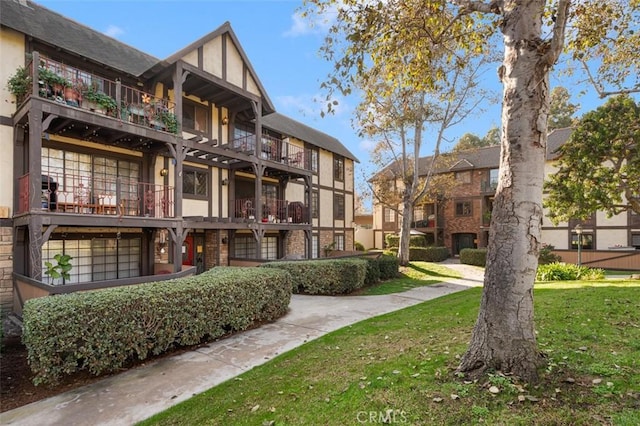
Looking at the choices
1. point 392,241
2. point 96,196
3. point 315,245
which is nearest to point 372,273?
point 315,245

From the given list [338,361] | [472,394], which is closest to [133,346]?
[338,361]

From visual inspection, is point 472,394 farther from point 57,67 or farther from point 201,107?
point 201,107

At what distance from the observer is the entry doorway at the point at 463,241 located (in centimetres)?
2998

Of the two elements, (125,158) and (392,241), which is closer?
(125,158)

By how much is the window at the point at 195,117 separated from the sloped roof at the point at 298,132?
3665 millimetres

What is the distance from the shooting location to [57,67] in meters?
9.12

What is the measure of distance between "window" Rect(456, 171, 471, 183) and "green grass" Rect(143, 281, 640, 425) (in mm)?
24816

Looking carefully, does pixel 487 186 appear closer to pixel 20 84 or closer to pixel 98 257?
pixel 98 257

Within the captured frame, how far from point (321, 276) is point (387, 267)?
4980 millimetres

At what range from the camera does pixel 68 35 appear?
33.4ft

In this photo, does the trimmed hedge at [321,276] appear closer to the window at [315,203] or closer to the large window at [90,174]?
the large window at [90,174]

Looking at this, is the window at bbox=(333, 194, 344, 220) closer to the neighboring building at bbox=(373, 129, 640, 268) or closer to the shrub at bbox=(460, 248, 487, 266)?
the neighboring building at bbox=(373, 129, 640, 268)

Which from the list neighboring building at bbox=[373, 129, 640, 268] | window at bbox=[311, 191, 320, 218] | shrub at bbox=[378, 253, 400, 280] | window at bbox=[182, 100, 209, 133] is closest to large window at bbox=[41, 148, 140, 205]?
window at bbox=[182, 100, 209, 133]

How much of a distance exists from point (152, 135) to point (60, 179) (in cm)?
275
